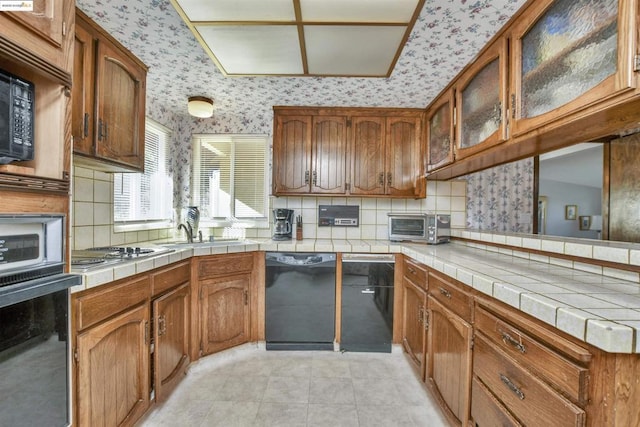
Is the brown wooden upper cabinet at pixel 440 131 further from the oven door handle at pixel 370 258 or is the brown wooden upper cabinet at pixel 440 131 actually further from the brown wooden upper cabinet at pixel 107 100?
the brown wooden upper cabinet at pixel 107 100

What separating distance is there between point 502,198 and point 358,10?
217cm

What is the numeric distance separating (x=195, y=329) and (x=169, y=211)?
4.07 ft

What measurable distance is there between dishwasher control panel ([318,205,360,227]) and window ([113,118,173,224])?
58.7 inches

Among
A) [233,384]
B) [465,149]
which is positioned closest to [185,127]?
[233,384]

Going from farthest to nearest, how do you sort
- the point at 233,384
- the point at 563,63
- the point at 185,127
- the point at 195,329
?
1. the point at 185,127
2. the point at 195,329
3. the point at 233,384
4. the point at 563,63

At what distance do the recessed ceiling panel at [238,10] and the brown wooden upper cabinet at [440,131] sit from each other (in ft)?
4.51

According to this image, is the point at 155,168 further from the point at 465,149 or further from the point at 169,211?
the point at 465,149

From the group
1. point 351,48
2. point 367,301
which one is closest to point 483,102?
point 351,48

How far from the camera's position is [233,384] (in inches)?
74.0

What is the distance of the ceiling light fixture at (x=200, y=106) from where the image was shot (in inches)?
89.7

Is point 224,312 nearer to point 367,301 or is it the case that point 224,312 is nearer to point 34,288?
point 367,301

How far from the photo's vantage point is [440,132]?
2.31m

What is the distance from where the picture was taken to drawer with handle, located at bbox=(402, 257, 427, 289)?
6.06 feet

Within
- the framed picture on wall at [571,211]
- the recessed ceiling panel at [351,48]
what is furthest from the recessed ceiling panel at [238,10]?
the framed picture on wall at [571,211]
